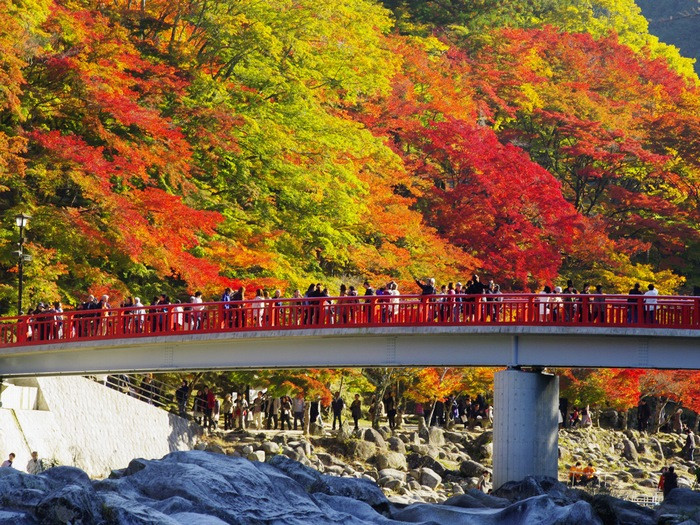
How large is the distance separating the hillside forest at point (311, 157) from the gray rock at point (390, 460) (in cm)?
611

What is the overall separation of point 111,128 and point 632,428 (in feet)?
89.3

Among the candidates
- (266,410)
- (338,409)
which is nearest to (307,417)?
(338,409)

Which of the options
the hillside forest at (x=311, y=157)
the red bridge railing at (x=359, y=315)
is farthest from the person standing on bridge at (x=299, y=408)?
the red bridge railing at (x=359, y=315)

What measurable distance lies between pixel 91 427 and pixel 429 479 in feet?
32.5

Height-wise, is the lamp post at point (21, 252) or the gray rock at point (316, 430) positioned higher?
the lamp post at point (21, 252)

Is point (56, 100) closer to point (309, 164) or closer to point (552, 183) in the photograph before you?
point (309, 164)

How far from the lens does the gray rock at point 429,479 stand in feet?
125

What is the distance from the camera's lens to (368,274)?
4628 centimetres

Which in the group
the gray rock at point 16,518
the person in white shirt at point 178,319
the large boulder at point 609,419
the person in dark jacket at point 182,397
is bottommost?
the gray rock at point 16,518

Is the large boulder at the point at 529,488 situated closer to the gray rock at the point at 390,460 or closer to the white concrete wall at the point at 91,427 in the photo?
the gray rock at the point at 390,460

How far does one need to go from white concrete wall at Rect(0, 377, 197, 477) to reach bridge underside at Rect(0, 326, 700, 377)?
127 cm

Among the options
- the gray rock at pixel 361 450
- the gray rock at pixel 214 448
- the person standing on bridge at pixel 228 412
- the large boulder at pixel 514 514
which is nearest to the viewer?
the large boulder at pixel 514 514

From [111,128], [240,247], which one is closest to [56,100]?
[111,128]

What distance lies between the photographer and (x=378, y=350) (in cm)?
3212
